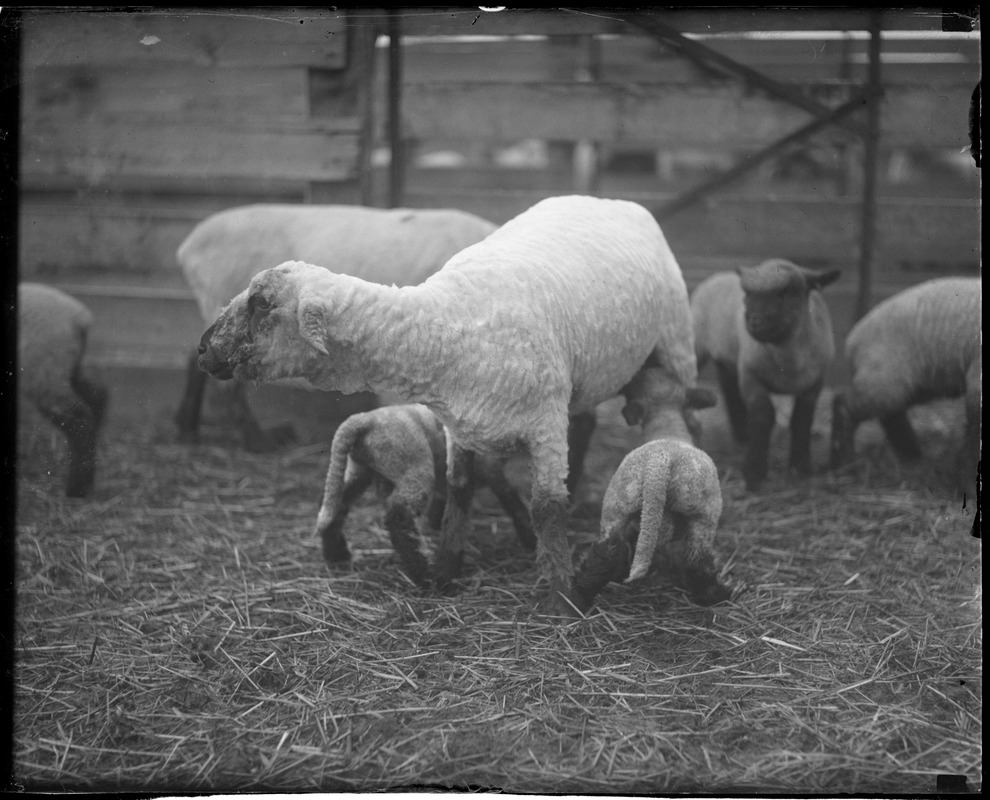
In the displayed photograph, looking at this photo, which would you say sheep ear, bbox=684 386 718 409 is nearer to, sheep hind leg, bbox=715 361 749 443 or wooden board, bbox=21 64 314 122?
sheep hind leg, bbox=715 361 749 443

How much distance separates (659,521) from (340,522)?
1394 millimetres

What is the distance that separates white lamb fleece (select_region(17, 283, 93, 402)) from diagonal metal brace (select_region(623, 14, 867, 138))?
10.8ft

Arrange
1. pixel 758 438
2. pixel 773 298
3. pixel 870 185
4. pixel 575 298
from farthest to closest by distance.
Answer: pixel 870 185, pixel 758 438, pixel 773 298, pixel 575 298

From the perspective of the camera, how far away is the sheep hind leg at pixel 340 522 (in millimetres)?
3969

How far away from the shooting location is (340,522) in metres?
4.04

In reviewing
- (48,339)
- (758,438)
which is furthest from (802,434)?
(48,339)

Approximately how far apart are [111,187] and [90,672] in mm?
3675

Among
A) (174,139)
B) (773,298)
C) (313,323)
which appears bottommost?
(773,298)

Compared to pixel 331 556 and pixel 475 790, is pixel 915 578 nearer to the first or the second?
pixel 475 790

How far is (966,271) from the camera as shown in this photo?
6914mm

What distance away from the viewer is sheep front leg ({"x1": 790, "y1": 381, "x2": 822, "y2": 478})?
203 inches

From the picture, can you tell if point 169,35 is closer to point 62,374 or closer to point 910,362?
point 62,374

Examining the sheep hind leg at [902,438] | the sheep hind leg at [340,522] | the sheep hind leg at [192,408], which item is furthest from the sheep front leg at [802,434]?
the sheep hind leg at [192,408]

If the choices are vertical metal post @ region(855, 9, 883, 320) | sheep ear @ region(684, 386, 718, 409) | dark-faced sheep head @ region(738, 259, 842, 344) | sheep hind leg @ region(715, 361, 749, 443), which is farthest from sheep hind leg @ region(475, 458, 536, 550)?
vertical metal post @ region(855, 9, 883, 320)
